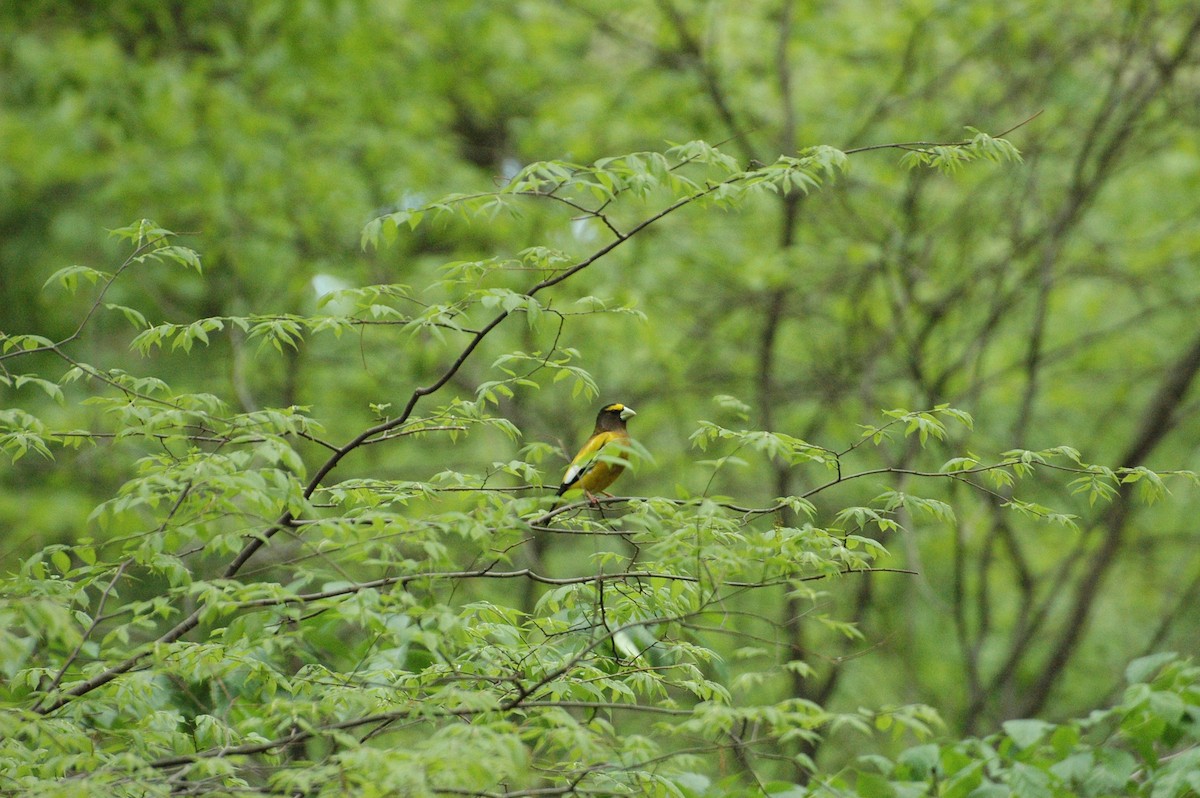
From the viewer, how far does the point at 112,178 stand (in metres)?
11.2

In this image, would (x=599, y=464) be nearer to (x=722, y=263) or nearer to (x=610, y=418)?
(x=610, y=418)

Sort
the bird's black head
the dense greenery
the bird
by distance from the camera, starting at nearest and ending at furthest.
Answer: the bird < the bird's black head < the dense greenery

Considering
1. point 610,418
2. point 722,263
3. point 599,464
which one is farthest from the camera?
point 722,263

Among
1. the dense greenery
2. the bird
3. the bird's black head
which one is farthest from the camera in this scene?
the dense greenery

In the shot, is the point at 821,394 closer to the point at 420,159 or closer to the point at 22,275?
the point at 420,159

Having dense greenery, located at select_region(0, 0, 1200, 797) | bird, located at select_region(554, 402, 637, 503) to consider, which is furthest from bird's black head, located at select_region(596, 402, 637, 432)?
dense greenery, located at select_region(0, 0, 1200, 797)

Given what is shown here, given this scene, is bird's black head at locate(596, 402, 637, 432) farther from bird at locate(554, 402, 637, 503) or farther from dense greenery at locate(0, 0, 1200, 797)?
dense greenery at locate(0, 0, 1200, 797)

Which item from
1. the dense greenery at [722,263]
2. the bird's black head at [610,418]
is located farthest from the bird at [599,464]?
the dense greenery at [722,263]

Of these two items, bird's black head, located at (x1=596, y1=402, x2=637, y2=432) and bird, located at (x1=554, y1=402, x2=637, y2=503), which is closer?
bird, located at (x1=554, y1=402, x2=637, y2=503)

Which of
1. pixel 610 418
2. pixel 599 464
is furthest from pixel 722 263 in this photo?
pixel 599 464

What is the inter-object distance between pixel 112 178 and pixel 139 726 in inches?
342

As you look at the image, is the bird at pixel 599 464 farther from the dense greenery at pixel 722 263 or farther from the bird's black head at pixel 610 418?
the dense greenery at pixel 722 263

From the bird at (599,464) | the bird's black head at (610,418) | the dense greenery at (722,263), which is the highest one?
the dense greenery at (722,263)

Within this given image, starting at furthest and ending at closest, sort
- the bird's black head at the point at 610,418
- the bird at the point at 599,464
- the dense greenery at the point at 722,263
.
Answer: the dense greenery at the point at 722,263 < the bird's black head at the point at 610,418 < the bird at the point at 599,464
